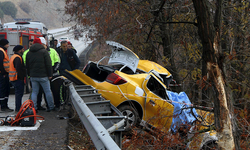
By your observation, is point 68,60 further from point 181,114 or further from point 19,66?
point 181,114

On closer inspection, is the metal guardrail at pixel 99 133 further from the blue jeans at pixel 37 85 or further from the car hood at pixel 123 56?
the car hood at pixel 123 56

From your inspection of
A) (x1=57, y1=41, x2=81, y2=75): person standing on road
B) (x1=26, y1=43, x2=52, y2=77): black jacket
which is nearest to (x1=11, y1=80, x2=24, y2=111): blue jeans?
(x1=26, y1=43, x2=52, y2=77): black jacket

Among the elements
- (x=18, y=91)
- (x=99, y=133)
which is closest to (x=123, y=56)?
(x=18, y=91)

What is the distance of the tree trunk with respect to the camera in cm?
514

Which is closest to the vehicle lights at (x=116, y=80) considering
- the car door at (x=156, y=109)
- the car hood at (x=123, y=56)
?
the car door at (x=156, y=109)

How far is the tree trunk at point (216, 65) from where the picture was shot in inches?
203

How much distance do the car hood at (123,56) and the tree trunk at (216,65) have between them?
9.15 feet

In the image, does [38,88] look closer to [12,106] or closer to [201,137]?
[12,106]

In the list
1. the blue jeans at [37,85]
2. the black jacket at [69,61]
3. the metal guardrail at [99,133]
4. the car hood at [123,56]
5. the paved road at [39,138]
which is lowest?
the paved road at [39,138]

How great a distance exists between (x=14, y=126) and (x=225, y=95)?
4.05m

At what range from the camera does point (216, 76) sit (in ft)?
17.0

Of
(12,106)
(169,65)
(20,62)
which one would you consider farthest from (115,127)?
(169,65)

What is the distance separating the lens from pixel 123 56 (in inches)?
322

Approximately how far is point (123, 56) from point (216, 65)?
134 inches
